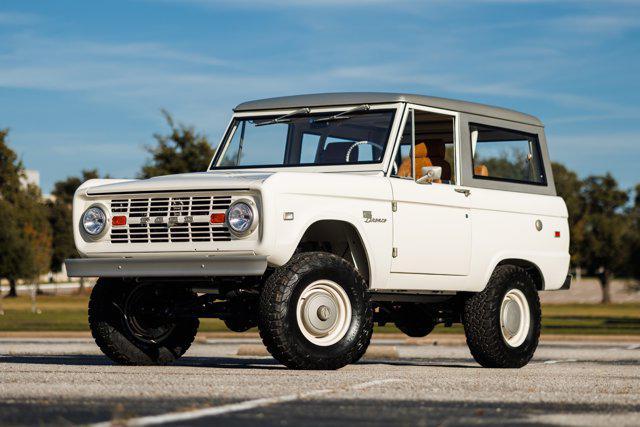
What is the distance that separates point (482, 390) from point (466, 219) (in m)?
3.66

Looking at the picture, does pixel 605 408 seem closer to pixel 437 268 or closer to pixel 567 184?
pixel 437 268

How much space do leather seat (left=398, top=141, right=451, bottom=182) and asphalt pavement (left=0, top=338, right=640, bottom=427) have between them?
1.90 m

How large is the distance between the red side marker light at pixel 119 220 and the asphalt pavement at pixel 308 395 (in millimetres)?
1254

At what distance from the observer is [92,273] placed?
10.8 meters

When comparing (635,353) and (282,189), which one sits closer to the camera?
(282,189)

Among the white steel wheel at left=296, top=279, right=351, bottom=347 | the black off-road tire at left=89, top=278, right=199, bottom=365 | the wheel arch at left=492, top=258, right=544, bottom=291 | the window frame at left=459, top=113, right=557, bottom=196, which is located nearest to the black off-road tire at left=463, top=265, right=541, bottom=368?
the wheel arch at left=492, top=258, right=544, bottom=291

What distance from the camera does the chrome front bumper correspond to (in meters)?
9.97

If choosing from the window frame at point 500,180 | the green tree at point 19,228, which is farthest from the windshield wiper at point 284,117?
the green tree at point 19,228

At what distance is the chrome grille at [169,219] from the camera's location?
10.4 metres

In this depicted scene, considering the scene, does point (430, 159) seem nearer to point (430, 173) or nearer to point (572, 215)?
point (430, 173)

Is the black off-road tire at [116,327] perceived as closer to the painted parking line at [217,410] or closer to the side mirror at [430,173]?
the side mirror at [430,173]

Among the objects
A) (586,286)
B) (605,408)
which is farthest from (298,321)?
(586,286)

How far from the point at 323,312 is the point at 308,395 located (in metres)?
2.77

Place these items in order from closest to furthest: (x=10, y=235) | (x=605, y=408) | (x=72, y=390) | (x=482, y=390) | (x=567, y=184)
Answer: (x=605, y=408) < (x=72, y=390) < (x=482, y=390) < (x=10, y=235) < (x=567, y=184)
